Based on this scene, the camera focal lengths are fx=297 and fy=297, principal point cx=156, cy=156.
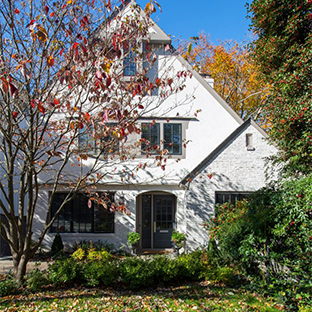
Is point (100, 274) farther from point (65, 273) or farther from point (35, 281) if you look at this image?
point (35, 281)

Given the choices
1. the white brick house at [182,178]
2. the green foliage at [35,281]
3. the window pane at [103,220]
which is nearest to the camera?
the green foliage at [35,281]

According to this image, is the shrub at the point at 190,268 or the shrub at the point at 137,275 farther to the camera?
the shrub at the point at 190,268

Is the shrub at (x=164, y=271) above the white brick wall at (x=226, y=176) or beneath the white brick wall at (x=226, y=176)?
beneath

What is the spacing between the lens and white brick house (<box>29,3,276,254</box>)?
39.5ft

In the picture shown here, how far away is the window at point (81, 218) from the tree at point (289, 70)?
7635 mm

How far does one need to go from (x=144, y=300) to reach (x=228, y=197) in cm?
659

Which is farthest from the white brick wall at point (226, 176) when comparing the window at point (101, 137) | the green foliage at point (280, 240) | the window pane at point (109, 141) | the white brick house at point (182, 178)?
the window pane at point (109, 141)

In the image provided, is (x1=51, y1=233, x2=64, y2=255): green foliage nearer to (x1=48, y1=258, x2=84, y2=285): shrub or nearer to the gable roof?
(x1=48, y1=258, x2=84, y2=285): shrub

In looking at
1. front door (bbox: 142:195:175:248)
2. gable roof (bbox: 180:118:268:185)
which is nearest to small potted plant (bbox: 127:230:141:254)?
front door (bbox: 142:195:175:248)

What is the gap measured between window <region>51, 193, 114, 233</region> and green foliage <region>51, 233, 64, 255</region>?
665 millimetres

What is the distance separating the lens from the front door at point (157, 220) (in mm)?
13438

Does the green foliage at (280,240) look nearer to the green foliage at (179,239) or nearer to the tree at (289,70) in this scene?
the tree at (289,70)

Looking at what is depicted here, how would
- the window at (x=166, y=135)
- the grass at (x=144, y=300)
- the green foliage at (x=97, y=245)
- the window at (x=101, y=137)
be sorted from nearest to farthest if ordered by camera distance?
the window at (x=101, y=137) < the grass at (x=144, y=300) < the green foliage at (x=97, y=245) < the window at (x=166, y=135)

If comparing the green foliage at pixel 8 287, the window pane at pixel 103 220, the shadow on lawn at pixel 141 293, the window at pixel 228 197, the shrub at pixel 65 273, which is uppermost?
the window at pixel 228 197
